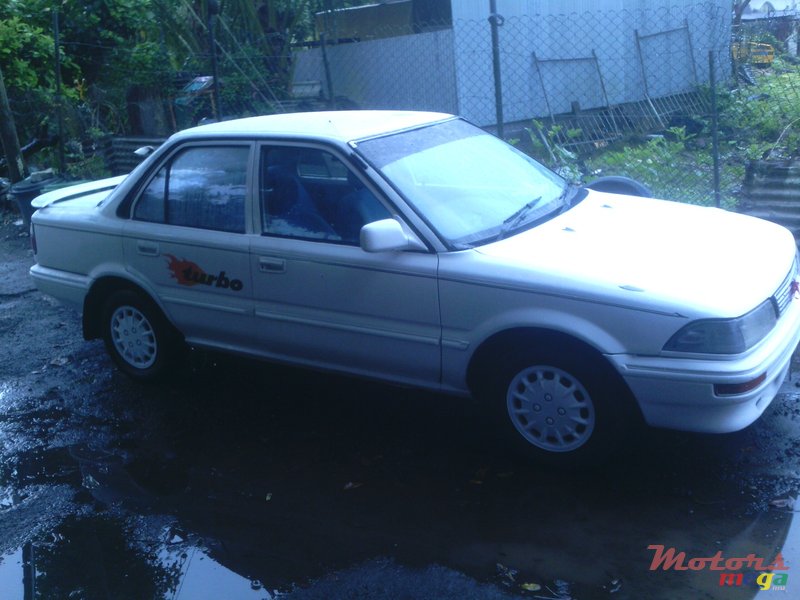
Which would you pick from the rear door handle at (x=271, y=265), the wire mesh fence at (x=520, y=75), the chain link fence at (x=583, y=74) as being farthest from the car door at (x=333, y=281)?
the wire mesh fence at (x=520, y=75)

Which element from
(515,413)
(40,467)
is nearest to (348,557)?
(515,413)

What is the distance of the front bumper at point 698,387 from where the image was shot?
3.89m

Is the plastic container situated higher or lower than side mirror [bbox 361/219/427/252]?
lower

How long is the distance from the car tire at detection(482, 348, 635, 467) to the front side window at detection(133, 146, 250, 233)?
1873 mm

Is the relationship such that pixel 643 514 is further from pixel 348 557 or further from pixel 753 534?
pixel 348 557

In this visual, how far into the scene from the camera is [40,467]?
5.13 meters

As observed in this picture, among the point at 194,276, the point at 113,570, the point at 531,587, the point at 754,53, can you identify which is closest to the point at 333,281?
the point at 194,276

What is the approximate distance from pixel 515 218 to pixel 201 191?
1943mm

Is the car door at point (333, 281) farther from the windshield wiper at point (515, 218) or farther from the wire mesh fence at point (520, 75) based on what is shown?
the wire mesh fence at point (520, 75)

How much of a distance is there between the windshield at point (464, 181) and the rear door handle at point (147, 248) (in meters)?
1.58

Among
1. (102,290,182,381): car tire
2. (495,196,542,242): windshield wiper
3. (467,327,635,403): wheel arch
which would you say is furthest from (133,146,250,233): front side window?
(467,327,635,403): wheel arch

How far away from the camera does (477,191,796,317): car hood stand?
4031 millimetres

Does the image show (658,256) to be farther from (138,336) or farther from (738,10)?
(738,10)

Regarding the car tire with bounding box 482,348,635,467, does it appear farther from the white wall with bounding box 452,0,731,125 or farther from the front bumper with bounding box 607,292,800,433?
the white wall with bounding box 452,0,731,125
